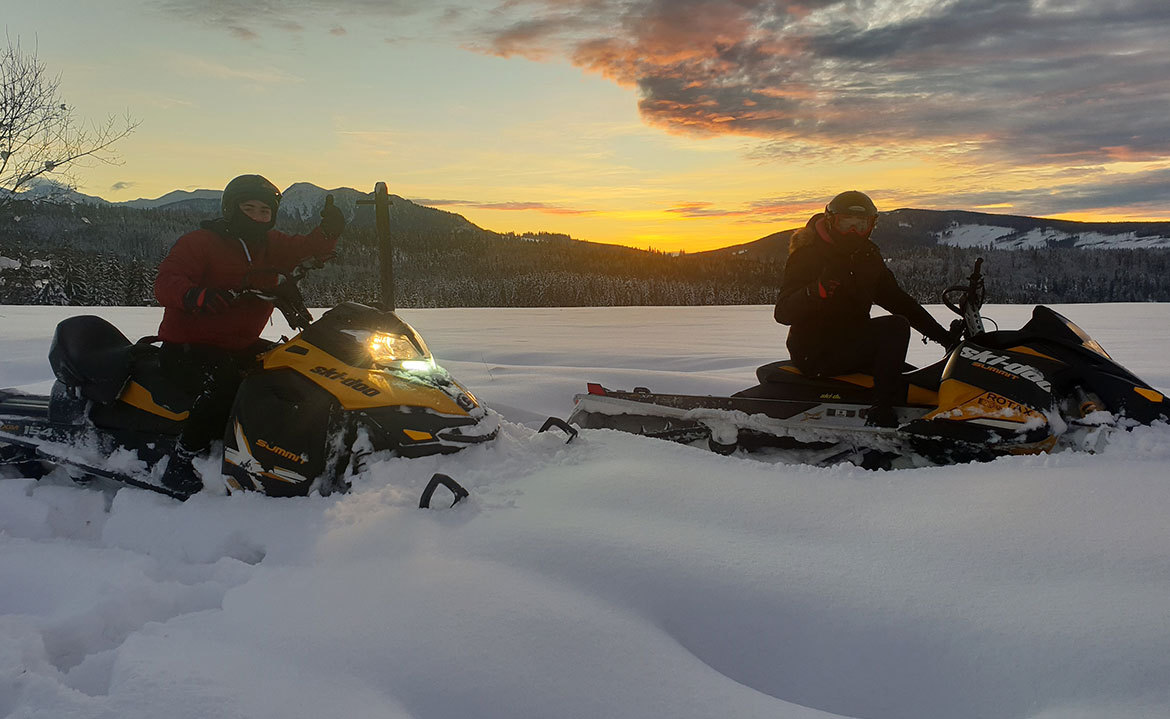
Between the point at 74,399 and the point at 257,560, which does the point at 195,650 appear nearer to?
the point at 257,560

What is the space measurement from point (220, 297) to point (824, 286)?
3.11 m

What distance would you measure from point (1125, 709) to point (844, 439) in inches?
99.0

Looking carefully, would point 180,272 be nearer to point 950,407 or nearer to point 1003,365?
point 950,407

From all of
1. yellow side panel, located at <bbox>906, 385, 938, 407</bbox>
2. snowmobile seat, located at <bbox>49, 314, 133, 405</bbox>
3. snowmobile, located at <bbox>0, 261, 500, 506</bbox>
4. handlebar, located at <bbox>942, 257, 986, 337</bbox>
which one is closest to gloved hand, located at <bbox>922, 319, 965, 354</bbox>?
handlebar, located at <bbox>942, 257, 986, 337</bbox>

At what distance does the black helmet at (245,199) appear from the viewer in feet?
12.3

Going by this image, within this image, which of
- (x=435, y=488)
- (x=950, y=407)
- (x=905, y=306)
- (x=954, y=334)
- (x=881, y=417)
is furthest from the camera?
(x=905, y=306)

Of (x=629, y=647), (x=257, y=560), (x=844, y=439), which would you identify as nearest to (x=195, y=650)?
(x=257, y=560)

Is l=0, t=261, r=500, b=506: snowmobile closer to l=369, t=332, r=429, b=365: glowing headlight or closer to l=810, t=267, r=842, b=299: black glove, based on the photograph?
l=369, t=332, r=429, b=365: glowing headlight

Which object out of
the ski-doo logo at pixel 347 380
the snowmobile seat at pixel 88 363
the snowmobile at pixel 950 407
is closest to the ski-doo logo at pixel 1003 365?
the snowmobile at pixel 950 407

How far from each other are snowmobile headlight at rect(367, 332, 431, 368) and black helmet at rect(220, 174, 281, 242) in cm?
115

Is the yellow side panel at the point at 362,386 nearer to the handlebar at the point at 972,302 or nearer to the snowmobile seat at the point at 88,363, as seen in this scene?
the snowmobile seat at the point at 88,363

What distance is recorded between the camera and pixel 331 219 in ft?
13.0

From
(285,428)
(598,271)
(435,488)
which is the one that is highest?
(598,271)

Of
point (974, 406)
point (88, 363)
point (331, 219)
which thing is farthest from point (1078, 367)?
point (88, 363)
